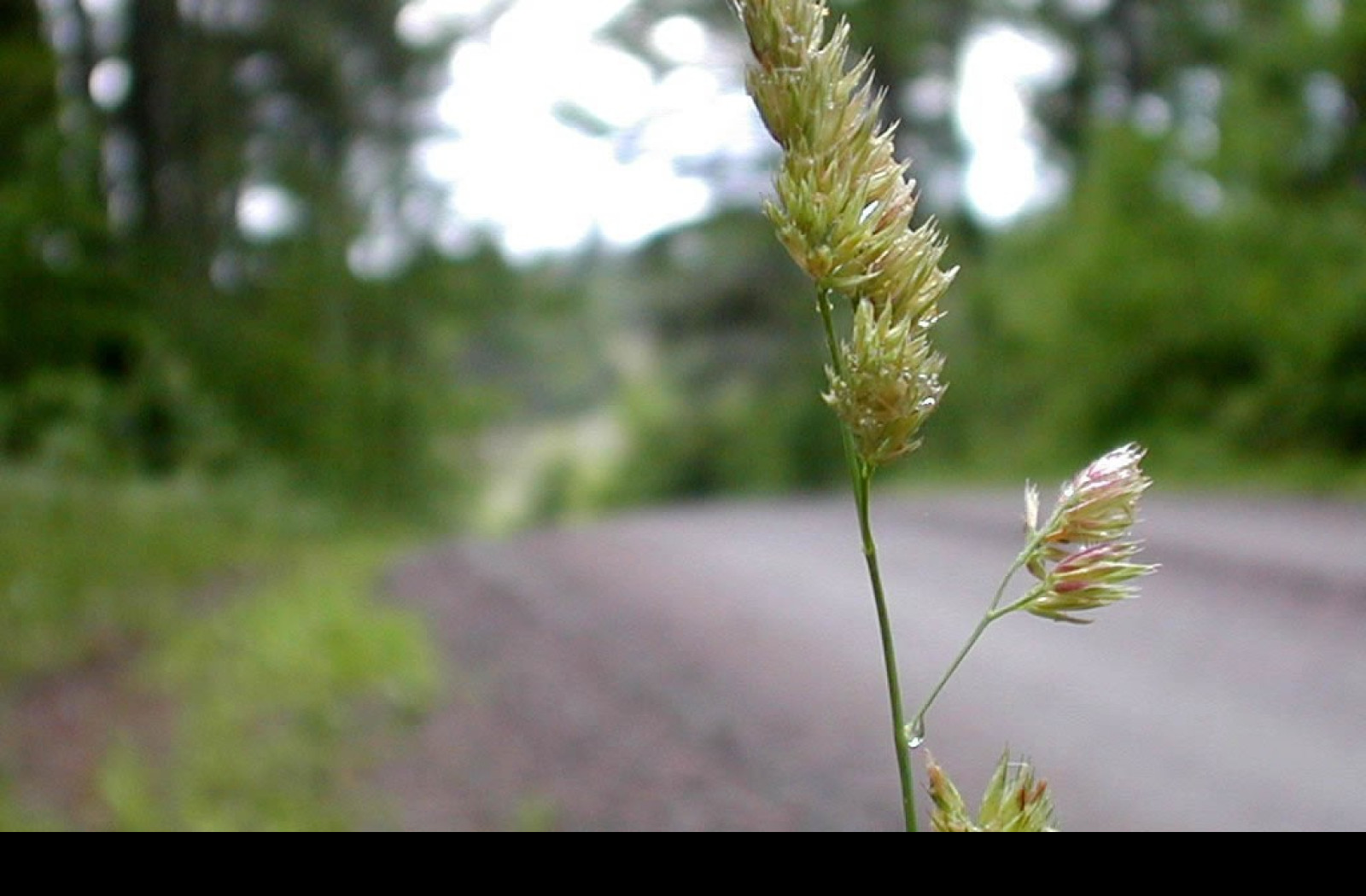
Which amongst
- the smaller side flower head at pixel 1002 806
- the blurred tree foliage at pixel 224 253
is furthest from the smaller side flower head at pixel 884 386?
the blurred tree foliage at pixel 224 253

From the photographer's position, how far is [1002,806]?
98cm

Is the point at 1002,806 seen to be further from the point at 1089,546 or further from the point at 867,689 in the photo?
the point at 867,689

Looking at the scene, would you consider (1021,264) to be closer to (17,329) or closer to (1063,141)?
(1063,141)

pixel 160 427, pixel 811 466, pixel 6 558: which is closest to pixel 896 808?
pixel 6 558

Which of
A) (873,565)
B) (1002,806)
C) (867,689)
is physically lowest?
(867,689)

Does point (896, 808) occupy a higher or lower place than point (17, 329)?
lower

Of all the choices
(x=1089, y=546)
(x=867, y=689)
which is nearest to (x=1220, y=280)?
(x=867, y=689)

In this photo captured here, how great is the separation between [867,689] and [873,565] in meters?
7.71

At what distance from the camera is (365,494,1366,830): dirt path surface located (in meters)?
6.40

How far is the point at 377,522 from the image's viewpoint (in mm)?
21672

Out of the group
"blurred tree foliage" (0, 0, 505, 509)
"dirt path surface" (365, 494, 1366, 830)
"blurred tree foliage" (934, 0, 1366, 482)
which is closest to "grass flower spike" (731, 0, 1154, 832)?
"dirt path surface" (365, 494, 1366, 830)

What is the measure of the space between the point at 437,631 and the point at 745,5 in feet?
33.3

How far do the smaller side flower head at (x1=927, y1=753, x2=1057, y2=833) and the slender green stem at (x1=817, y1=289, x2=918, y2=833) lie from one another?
19 millimetres
